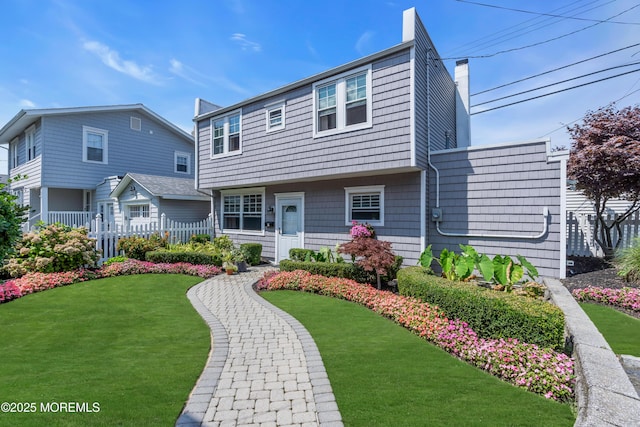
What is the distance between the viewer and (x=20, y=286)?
711 centimetres

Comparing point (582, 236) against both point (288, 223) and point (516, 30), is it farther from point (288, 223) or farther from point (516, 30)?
point (288, 223)

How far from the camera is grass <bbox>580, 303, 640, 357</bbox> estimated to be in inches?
155

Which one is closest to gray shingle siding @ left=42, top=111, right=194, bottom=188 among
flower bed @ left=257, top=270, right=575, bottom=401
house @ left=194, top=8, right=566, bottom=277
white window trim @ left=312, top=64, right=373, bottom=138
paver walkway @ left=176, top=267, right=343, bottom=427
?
house @ left=194, top=8, right=566, bottom=277

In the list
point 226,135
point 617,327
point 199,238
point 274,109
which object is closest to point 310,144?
point 274,109

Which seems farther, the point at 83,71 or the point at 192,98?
the point at 192,98

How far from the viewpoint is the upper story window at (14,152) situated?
1816 centimetres

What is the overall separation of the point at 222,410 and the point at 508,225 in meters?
7.54

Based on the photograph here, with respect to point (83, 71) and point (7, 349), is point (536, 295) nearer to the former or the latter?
point (7, 349)

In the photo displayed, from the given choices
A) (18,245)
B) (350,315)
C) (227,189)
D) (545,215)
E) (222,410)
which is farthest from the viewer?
(227,189)

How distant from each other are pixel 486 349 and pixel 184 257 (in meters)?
9.26

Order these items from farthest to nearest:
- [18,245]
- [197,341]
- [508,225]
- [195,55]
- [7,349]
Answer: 1. [195,55]
2. [18,245]
3. [508,225]
4. [197,341]
5. [7,349]

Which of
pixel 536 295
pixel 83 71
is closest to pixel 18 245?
pixel 83 71

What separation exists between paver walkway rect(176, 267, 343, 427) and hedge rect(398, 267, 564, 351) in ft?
7.76

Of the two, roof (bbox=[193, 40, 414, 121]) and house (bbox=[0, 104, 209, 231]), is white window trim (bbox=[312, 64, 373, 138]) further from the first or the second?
house (bbox=[0, 104, 209, 231])
